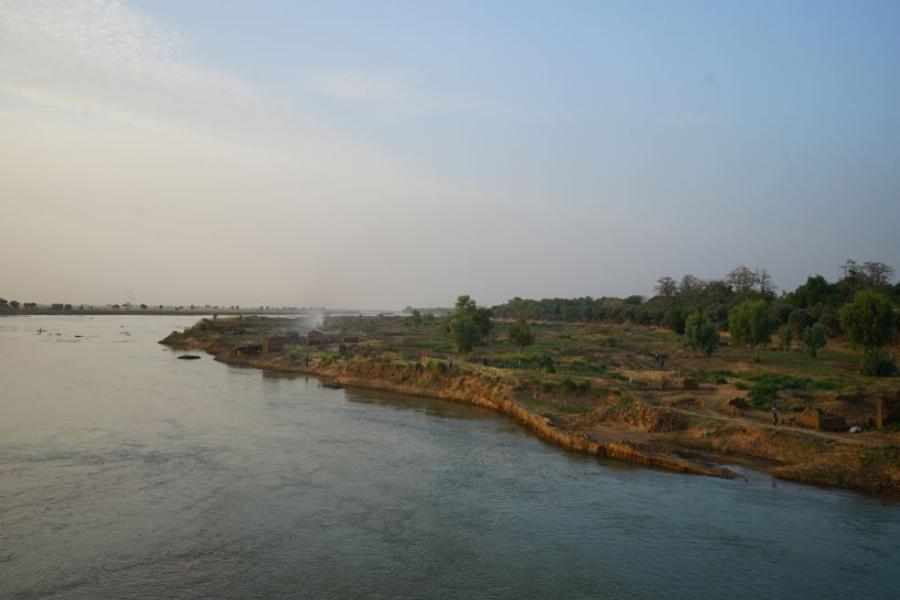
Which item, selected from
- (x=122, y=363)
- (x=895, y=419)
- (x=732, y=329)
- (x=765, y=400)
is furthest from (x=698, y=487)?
(x=122, y=363)

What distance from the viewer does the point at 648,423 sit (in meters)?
31.9

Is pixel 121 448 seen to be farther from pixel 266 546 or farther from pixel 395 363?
pixel 395 363

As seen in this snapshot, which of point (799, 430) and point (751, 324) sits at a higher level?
point (751, 324)

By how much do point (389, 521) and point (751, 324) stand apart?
53.9 m

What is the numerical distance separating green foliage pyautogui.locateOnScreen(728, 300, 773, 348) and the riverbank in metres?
19.6

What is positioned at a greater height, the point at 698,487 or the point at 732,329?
the point at 732,329

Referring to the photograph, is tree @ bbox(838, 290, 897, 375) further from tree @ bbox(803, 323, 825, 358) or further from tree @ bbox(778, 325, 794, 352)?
tree @ bbox(778, 325, 794, 352)

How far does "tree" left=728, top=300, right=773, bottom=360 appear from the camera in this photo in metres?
61.7

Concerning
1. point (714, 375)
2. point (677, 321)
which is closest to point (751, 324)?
point (714, 375)

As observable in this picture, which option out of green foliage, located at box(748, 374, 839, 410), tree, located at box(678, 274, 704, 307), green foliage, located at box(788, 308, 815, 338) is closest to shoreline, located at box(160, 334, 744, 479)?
green foliage, located at box(748, 374, 839, 410)

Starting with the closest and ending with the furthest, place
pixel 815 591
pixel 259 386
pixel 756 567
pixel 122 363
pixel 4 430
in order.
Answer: pixel 815 591 → pixel 756 567 → pixel 4 430 → pixel 259 386 → pixel 122 363

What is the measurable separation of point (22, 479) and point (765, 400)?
122ft

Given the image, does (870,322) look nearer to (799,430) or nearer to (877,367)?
(877,367)

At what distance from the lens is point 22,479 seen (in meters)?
22.5
